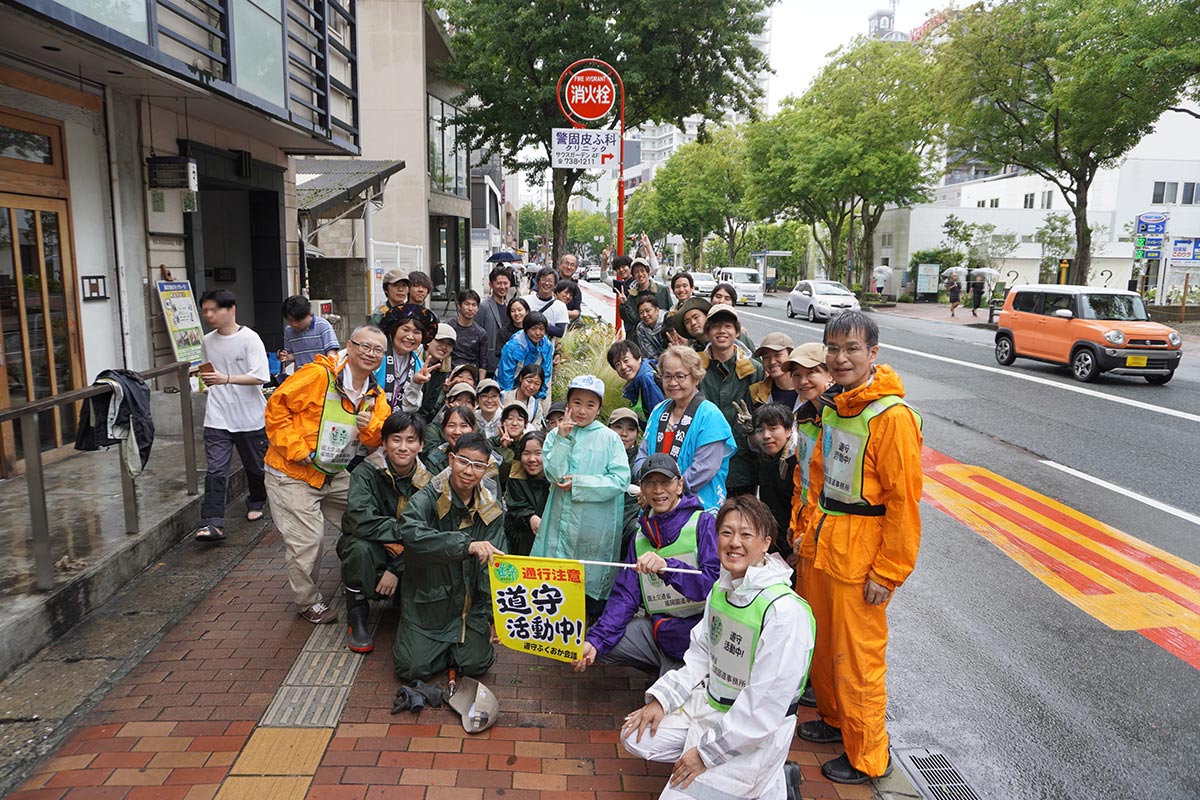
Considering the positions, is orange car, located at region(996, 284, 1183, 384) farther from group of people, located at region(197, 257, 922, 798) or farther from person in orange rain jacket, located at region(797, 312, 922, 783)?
person in orange rain jacket, located at region(797, 312, 922, 783)

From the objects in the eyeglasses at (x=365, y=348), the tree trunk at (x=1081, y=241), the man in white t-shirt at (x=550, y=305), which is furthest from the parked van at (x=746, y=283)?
the eyeglasses at (x=365, y=348)

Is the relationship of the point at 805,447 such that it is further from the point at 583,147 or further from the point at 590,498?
the point at 583,147

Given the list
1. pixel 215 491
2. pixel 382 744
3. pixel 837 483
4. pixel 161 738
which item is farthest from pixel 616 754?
pixel 215 491

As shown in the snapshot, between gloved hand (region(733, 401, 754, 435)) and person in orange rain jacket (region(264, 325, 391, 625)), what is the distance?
2.31 m

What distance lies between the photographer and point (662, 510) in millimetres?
3861

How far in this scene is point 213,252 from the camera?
11.6m

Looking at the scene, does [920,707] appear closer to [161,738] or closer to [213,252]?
[161,738]

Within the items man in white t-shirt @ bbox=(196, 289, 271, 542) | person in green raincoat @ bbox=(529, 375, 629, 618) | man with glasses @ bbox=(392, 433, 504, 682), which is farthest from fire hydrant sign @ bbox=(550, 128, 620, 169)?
man with glasses @ bbox=(392, 433, 504, 682)

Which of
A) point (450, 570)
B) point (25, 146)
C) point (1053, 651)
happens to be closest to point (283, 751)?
point (450, 570)


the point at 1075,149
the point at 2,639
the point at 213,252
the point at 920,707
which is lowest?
the point at 920,707

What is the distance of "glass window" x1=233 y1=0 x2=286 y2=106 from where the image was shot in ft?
26.2

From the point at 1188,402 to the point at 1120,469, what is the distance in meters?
5.18

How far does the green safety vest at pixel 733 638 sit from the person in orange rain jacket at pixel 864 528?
409 mm

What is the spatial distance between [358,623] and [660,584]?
5.93ft
